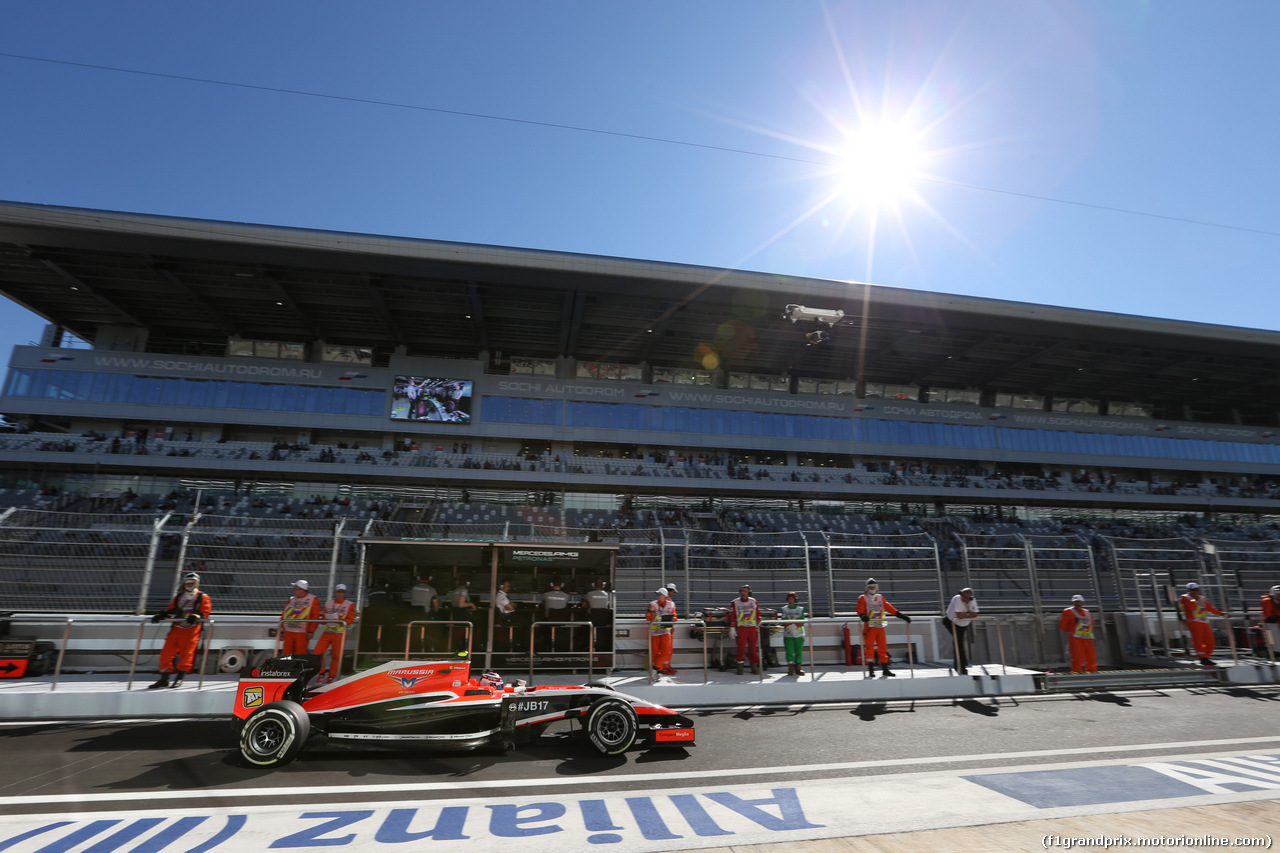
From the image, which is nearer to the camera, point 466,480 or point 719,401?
point 466,480

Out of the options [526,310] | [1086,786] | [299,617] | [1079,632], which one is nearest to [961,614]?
[1079,632]

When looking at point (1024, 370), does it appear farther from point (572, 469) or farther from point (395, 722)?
point (395, 722)

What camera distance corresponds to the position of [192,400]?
34.9m

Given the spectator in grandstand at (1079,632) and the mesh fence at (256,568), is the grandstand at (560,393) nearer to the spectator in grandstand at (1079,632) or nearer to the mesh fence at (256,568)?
the mesh fence at (256,568)

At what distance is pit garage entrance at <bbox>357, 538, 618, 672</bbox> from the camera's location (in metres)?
10.4

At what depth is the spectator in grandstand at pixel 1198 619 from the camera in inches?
484

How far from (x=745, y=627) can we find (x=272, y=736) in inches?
307

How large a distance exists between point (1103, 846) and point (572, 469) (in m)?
33.2

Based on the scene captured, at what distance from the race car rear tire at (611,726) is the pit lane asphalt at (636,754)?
181 millimetres

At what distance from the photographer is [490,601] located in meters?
10.4

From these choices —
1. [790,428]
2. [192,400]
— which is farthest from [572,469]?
[192,400]

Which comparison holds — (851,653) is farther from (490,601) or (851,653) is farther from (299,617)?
(299,617)

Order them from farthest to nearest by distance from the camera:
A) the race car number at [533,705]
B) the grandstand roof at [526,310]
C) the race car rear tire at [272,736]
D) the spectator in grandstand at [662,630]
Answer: the grandstand roof at [526,310] < the spectator in grandstand at [662,630] < the race car number at [533,705] < the race car rear tire at [272,736]

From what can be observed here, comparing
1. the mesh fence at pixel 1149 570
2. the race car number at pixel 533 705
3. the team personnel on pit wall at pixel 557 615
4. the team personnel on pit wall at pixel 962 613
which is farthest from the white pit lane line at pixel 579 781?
the mesh fence at pixel 1149 570
